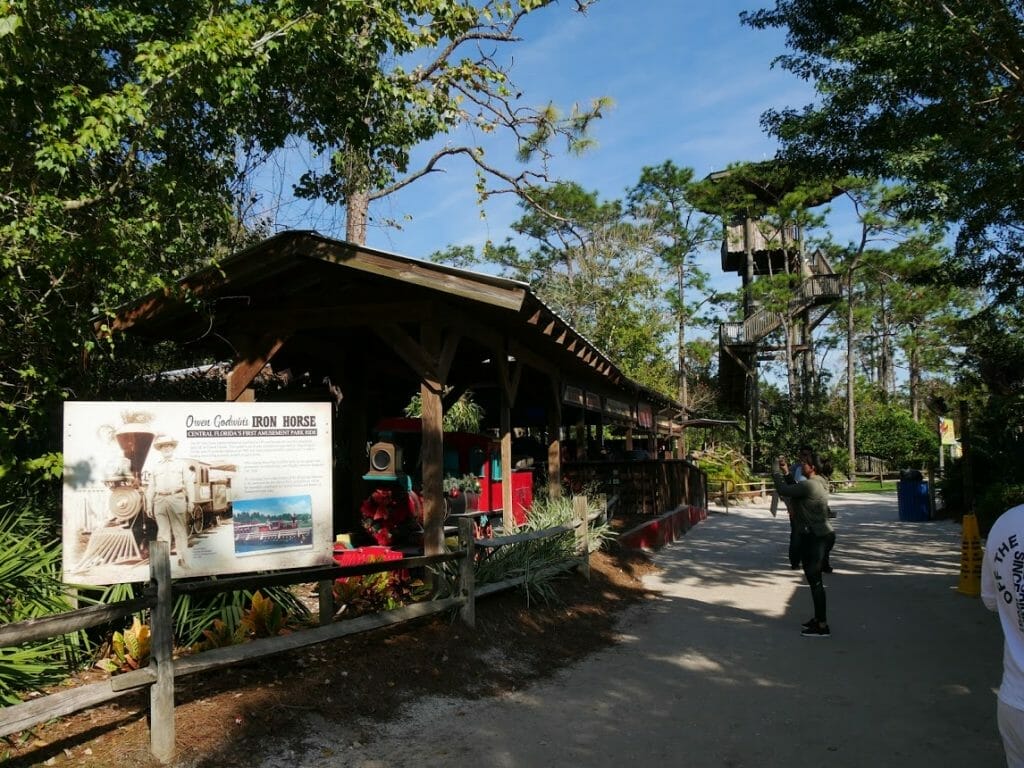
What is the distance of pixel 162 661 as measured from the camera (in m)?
4.38

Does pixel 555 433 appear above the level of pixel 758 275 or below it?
below

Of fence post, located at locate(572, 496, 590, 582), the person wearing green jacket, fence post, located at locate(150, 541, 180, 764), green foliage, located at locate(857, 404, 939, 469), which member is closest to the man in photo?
fence post, located at locate(150, 541, 180, 764)

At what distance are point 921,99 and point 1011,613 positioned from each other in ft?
34.9

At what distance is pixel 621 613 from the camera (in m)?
9.08

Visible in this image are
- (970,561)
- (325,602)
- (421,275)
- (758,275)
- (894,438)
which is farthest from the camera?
(894,438)

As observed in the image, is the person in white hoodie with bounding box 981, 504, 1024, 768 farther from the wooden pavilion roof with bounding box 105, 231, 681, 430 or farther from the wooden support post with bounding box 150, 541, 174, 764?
the wooden pavilion roof with bounding box 105, 231, 681, 430

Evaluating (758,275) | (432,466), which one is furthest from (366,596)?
(758,275)

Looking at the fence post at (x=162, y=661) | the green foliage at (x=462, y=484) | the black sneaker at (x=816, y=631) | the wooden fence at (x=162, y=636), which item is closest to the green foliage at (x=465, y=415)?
the green foliage at (x=462, y=484)

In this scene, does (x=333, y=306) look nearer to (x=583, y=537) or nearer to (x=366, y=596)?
(x=366, y=596)

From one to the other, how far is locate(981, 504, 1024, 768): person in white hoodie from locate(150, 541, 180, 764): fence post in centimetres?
399

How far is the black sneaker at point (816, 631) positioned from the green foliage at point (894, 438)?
4162cm

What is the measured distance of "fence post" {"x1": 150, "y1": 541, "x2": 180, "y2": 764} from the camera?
4.31 m

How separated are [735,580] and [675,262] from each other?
30895mm

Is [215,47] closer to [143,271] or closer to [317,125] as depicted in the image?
[143,271]
